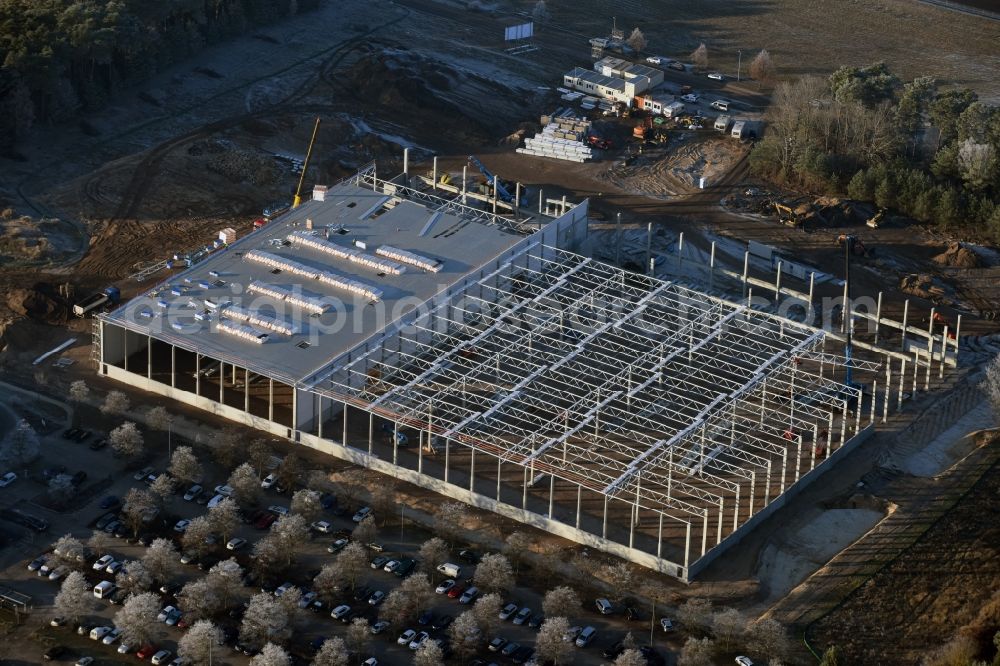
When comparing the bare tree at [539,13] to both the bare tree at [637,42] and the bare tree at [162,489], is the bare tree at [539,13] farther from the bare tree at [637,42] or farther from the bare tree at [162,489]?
the bare tree at [162,489]

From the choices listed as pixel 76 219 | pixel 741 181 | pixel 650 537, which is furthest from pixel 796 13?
pixel 650 537

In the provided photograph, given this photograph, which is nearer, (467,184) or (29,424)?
(29,424)

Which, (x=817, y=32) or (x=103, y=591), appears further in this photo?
(x=817, y=32)

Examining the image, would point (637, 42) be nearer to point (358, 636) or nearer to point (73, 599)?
point (358, 636)

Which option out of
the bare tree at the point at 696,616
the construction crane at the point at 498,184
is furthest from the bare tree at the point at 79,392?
A: the bare tree at the point at 696,616

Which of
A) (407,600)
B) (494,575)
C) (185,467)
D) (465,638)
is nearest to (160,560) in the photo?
(185,467)

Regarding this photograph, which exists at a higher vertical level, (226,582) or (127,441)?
(127,441)

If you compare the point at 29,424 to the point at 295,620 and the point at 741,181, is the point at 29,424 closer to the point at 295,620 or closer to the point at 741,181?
the point at 295,620
